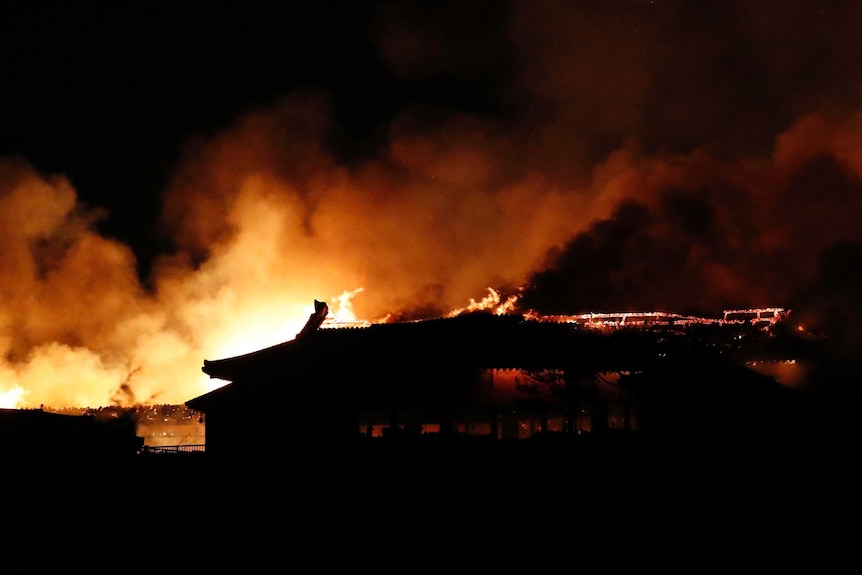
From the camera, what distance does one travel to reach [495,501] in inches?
601

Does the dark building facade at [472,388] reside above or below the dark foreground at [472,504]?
above

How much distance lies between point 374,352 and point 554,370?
177 inches

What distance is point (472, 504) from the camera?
50.1ft

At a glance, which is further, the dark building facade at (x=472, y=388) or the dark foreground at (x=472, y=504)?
the dark building facade at (x=472, y=388)

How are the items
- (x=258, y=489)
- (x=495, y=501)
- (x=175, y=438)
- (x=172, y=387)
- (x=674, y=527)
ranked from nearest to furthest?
(x=674, y=527), (x=495, y=501), (x=258, y=489), (x=175, y=438), (x=172, y=387)

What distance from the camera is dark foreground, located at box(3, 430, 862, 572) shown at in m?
13.9

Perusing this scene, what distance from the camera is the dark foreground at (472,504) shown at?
1394 cm

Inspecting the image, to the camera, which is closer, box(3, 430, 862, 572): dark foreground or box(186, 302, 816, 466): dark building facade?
box(3, 430, 862, 572): dark foreground

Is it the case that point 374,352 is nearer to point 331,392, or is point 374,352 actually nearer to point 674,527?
point 331,392

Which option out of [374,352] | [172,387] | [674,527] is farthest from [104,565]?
[172,387]

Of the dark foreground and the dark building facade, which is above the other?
the dark building facade

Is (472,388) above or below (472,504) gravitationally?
above

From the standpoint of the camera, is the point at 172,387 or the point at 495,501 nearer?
the point at 495,501

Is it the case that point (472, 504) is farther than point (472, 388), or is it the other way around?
point (472, 388)
